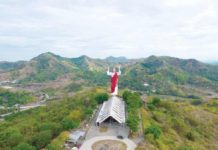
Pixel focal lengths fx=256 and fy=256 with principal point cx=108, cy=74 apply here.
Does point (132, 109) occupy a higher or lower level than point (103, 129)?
higher

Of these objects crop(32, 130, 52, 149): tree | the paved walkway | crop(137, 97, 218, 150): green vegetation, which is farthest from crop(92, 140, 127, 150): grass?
crop(32, 130, 52, 149): tree

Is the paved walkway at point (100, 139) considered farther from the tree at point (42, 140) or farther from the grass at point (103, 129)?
the tree at point (42, 140)

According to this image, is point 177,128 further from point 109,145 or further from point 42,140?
point 42,140

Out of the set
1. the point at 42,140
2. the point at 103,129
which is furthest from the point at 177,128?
the point at 42,140

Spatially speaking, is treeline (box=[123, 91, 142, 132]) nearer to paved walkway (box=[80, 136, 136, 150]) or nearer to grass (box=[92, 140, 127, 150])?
paved walkway (box=[80, 136, 136, 150])

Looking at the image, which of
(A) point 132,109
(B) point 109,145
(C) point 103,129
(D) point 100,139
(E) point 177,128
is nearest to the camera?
(B) point 109,145

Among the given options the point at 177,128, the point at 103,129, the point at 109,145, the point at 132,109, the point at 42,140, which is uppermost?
the point at 132,109

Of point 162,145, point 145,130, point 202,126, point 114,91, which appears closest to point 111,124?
point 145,130

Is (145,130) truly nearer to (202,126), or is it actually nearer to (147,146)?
(147,146)

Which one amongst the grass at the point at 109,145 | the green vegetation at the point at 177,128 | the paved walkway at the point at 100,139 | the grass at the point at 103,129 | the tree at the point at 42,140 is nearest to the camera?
the grass at the point at 109,145

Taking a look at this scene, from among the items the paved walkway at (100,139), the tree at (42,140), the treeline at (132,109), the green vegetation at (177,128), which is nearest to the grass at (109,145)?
the paved walkway at (100,139)

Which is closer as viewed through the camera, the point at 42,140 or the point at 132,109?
the point at 42,140
